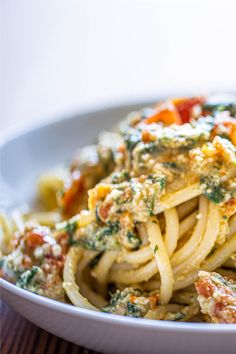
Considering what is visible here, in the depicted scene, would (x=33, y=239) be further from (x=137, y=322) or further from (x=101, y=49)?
(x=101, y=49)

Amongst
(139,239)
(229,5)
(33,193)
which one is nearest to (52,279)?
(139,239)

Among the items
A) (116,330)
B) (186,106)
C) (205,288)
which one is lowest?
(205,288)

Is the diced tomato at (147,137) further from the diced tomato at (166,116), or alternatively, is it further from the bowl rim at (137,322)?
the bowl rim at (137,322)

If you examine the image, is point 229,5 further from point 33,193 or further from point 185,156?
point 185,156

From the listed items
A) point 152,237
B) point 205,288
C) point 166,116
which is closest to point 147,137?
point 166,116

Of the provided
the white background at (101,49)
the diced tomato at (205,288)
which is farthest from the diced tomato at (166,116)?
the white background at (101,49)

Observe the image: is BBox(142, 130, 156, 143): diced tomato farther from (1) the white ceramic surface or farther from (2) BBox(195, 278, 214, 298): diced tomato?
(1) the white ceramic surface
